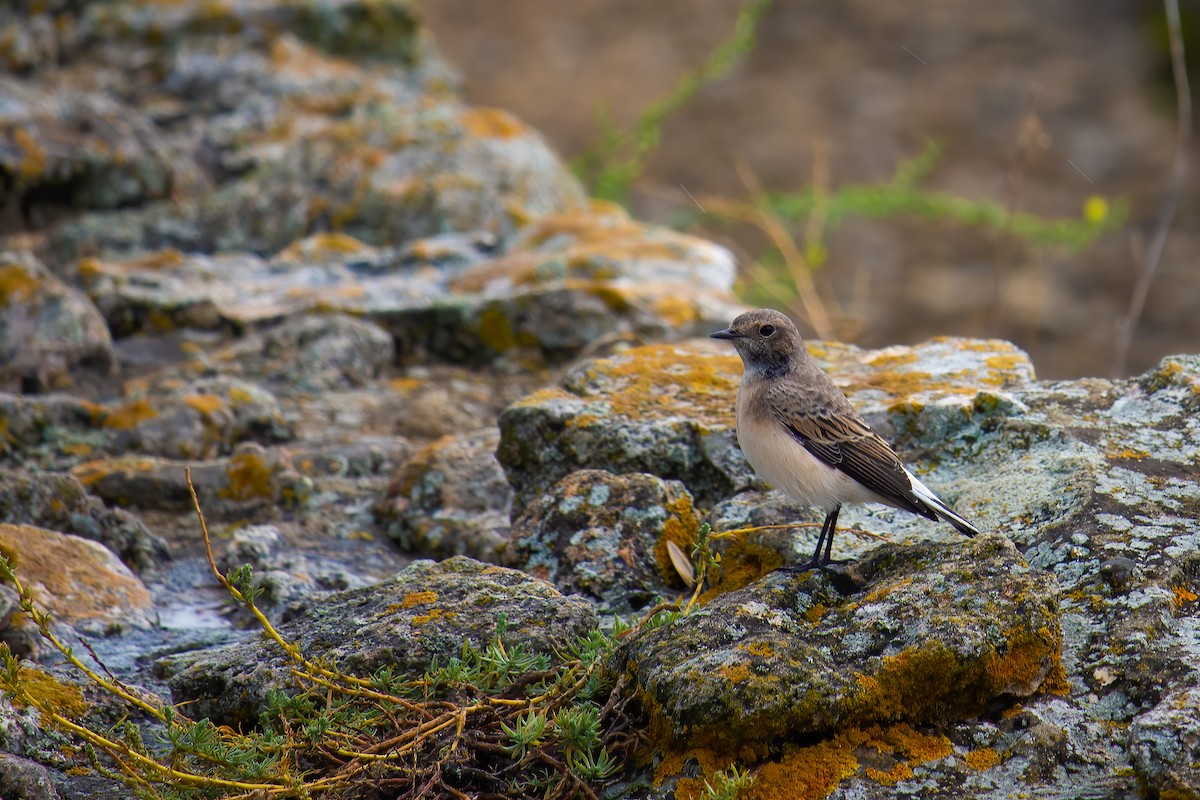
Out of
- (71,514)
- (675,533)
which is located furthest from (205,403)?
(675,533)

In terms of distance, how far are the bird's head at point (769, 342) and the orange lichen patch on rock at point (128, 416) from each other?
2.61m

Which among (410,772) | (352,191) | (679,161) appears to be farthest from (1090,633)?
(679,161)

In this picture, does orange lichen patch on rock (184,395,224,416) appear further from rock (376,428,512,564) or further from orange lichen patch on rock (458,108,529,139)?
orange lichen patch on rock (458,108,529,139)

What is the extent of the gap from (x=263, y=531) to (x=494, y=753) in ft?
6.24

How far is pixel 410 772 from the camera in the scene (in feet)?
9.43

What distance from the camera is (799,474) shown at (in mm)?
3729

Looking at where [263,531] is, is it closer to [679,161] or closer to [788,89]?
[679,161]

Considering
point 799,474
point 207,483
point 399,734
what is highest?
point 799,474

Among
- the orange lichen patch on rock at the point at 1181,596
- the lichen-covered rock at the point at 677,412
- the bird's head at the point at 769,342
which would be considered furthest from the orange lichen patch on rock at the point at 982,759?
the bird's head at the point at 769,342

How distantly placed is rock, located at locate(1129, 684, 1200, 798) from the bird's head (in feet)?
6.72

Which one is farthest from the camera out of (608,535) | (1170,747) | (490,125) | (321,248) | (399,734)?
(490,125)

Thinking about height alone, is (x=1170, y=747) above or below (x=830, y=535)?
above

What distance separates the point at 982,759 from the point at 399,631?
159cm

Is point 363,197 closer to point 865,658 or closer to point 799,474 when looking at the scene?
point 799,474
